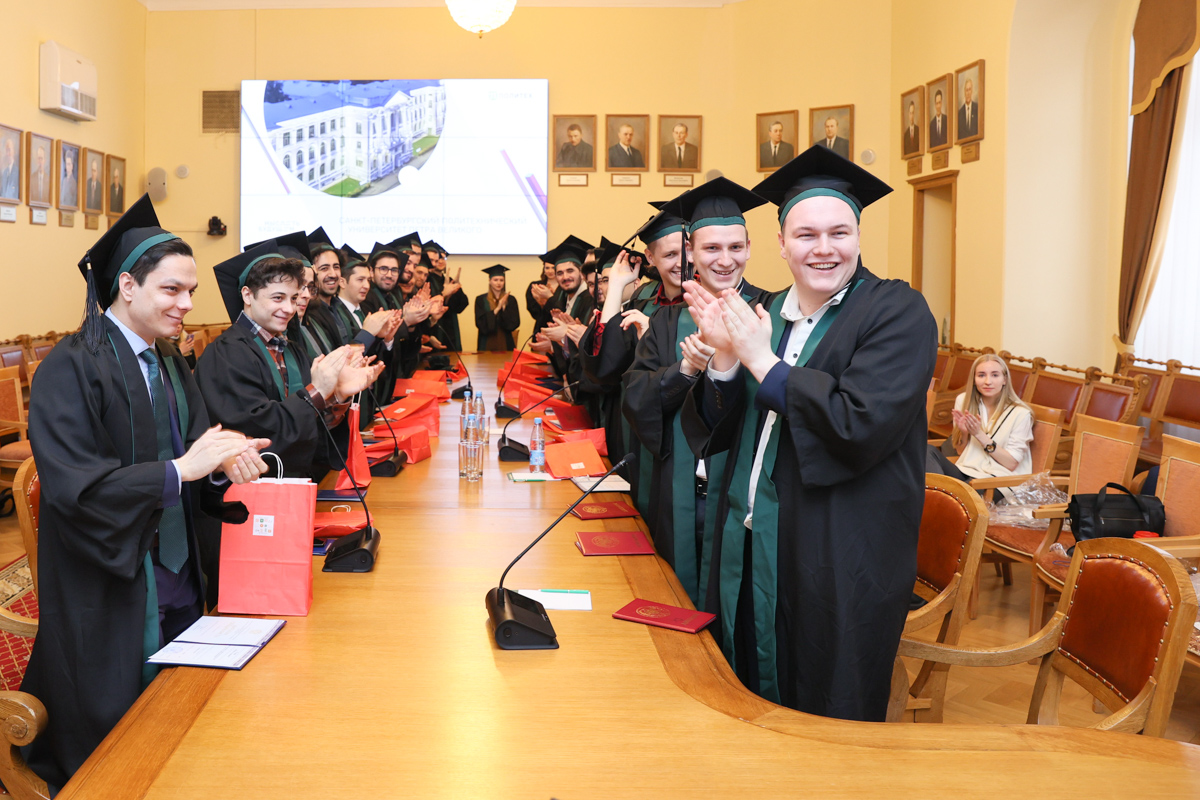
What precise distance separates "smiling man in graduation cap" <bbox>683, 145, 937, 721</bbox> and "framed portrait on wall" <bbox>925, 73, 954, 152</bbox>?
8132 mm

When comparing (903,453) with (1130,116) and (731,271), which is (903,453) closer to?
(731,271)

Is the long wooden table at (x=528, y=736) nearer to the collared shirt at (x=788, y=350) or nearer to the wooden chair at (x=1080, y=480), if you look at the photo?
the collared shirt at (x=788, y=350)

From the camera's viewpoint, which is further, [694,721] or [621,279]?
[621,279]

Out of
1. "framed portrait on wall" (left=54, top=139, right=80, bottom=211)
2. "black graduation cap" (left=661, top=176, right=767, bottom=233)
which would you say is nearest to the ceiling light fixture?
"framed portrait on wall" (left=54, top=139, right=80, bottom=211)

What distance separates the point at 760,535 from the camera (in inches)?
89.0

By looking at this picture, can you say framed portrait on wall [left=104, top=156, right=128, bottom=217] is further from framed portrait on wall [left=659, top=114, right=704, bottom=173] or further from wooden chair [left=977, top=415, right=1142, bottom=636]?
wooden chair [left=977, top=415, right=1142, bottom=636]

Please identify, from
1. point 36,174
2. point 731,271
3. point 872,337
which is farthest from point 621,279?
point 36,174

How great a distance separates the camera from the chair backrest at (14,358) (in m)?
7.27

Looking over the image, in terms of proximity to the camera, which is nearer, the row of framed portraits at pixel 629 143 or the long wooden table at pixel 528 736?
the long wooden table at pixel 528 736

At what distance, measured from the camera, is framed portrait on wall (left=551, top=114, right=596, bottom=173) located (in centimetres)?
1209

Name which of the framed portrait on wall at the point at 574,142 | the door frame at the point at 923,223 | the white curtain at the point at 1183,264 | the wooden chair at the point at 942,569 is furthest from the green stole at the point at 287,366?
the framed portrait on wall at the point at 574,142

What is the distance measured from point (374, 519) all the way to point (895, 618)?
154 cm

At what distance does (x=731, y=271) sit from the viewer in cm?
306

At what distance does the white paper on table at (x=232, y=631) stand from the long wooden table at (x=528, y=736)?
0.11ft
